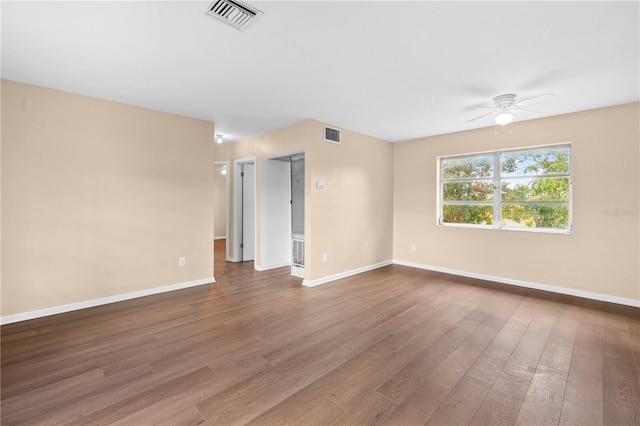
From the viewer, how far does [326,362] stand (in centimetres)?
227

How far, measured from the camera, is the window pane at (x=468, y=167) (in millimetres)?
4800

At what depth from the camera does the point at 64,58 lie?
2.50 meters

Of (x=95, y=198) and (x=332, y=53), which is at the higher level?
(x=332, y=53)

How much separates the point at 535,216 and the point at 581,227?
0.56 meters

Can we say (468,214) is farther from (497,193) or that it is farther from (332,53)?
(332,53)

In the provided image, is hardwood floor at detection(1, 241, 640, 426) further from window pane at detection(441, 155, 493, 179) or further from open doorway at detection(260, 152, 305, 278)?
window pane at detection(441, 155, 493, 179)

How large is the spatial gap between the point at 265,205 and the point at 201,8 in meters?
3.66

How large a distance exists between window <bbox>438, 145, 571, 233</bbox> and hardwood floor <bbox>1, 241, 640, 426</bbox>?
127cm

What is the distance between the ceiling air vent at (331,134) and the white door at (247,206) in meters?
2.13

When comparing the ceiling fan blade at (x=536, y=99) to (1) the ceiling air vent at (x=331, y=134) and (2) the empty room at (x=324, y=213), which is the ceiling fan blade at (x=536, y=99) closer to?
(2) the empty room at (x=324, y=213)

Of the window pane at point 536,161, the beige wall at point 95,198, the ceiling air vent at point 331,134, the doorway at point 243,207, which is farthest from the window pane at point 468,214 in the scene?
the beige wall at point 95,198

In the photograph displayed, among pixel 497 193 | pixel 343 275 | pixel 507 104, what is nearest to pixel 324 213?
pixel 343 275

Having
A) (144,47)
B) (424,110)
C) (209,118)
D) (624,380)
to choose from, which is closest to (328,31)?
(144,47)

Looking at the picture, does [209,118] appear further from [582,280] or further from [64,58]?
[582,280]
